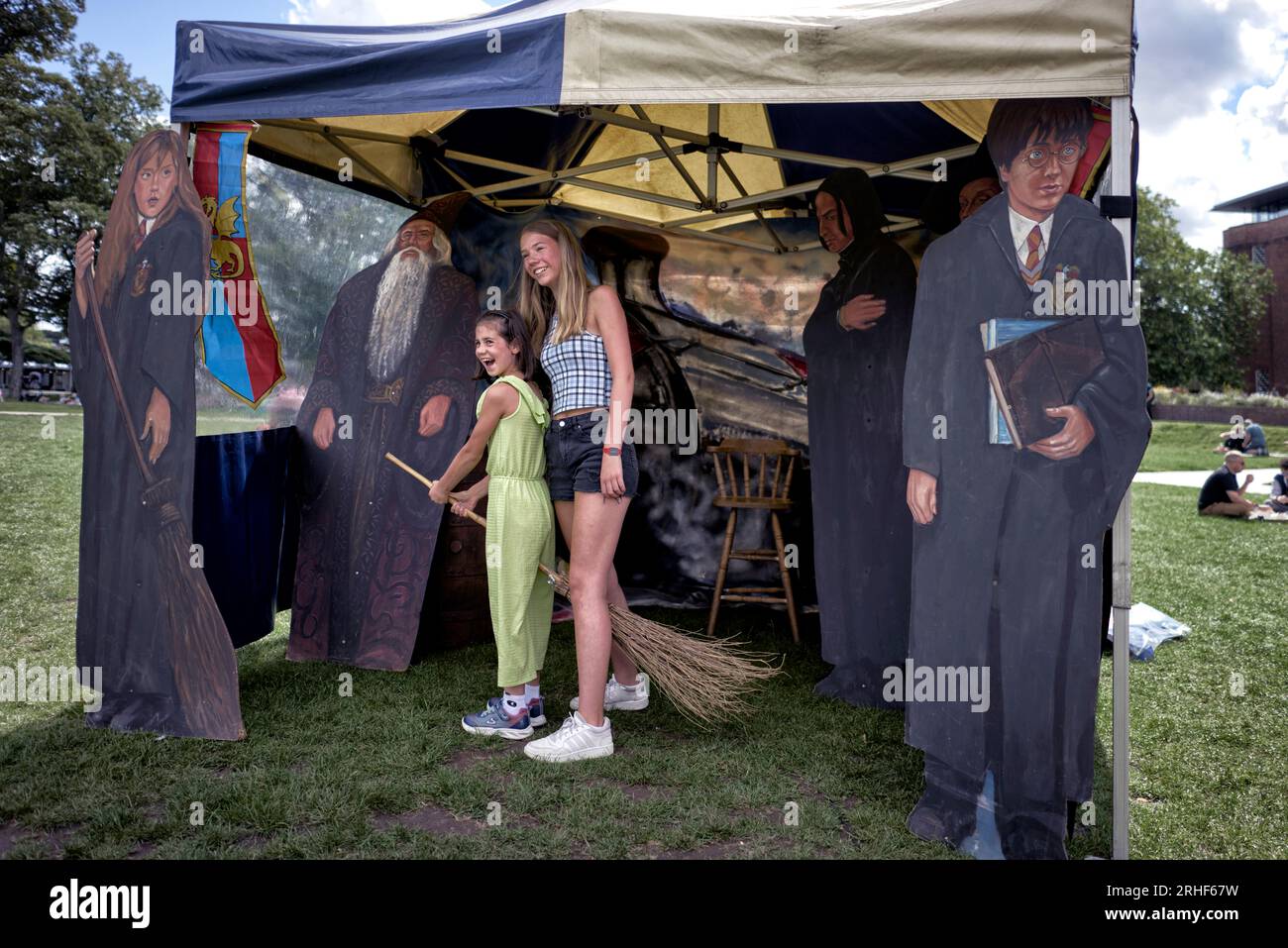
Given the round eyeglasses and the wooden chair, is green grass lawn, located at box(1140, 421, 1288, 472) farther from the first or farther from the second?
the round eyeglasses

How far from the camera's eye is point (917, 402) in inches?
133

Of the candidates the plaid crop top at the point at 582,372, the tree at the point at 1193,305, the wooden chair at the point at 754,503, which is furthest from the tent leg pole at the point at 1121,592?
the tree at the point at 1193,305

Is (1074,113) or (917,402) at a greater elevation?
(1074,113)

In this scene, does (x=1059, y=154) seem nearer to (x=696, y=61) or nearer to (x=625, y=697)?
(x=696, y=61)

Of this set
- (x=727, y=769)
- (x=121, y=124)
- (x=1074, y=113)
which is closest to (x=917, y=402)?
(x=1074, y=113)

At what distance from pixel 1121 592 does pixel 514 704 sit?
2.50m

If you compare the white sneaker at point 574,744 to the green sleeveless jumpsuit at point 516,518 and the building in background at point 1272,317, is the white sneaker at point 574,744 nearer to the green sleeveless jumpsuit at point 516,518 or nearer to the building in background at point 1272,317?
the green sleeveless jumpsuit at point 516,518

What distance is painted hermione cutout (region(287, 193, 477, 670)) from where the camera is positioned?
541 centimetres

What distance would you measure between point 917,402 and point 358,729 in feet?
9.25

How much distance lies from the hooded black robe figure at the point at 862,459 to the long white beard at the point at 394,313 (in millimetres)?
2387

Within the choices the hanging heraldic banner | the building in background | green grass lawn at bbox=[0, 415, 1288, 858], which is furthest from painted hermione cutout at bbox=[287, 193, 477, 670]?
the building in background

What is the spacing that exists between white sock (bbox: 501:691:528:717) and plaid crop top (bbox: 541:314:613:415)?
131 centimetres

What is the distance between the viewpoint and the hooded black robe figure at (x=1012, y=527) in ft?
9.98
